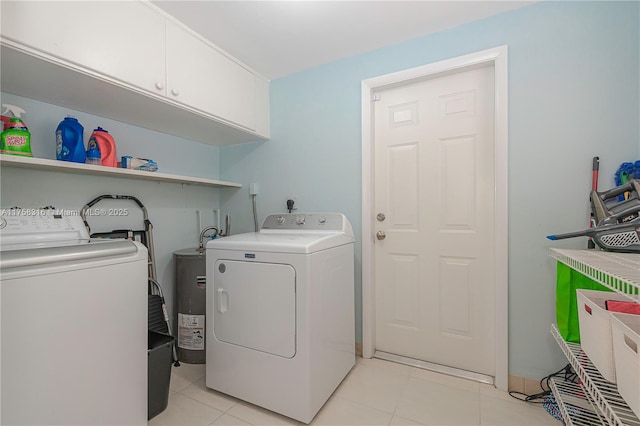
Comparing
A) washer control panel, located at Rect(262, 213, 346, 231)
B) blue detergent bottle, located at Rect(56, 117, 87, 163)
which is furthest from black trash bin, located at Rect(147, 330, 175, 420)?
blue detergent bottle, located at Rect(56, 117, 87, 163)

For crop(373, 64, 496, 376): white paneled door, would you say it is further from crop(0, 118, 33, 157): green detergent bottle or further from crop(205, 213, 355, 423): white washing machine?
crop(0, 118, 33, 157): green detergent bottle

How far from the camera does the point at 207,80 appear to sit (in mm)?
2004

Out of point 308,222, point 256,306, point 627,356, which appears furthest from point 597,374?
point 308,222

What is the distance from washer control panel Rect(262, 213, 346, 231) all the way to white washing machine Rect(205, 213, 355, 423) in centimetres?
23

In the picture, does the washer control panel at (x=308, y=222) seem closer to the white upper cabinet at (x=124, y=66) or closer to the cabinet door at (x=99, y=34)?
the white upper cabinet at (x=124, y=66)

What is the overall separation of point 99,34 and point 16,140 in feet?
2.26

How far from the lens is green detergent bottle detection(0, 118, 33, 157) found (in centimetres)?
141

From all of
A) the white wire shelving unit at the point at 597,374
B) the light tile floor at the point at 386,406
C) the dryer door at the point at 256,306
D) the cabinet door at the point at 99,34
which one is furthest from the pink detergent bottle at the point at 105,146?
the white wire shelving unit at the point at 597,374

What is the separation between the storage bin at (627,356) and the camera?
74 centimetres

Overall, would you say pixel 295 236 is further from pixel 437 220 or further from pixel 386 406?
pixel 386 406

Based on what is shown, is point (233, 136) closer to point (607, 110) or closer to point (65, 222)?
point (65, 222)

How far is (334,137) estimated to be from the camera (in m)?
2.32

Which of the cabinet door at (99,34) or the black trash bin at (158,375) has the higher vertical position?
the cabinet door at (99,34)

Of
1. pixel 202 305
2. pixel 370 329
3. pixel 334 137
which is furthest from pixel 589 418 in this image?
pixel 202 305
